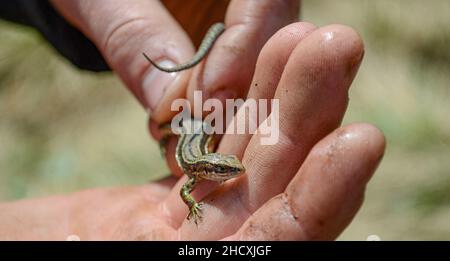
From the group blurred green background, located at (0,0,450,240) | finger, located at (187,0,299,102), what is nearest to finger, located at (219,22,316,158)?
finger, located at (187,0,299,102)

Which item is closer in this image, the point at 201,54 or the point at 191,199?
the point at 191,199

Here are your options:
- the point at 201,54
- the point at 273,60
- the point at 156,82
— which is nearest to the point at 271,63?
the point at 273,60

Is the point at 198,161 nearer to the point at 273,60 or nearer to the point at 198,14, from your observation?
the point at 273,60

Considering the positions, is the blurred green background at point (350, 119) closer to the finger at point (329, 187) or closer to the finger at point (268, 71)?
the finger at point (268, 71)

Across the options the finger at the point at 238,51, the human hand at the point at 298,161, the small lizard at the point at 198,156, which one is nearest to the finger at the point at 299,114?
the human hand at the point at 298,161

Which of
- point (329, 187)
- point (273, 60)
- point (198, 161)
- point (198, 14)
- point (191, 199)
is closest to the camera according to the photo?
point (329, 187)

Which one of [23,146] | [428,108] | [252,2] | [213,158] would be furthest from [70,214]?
[428,108]
